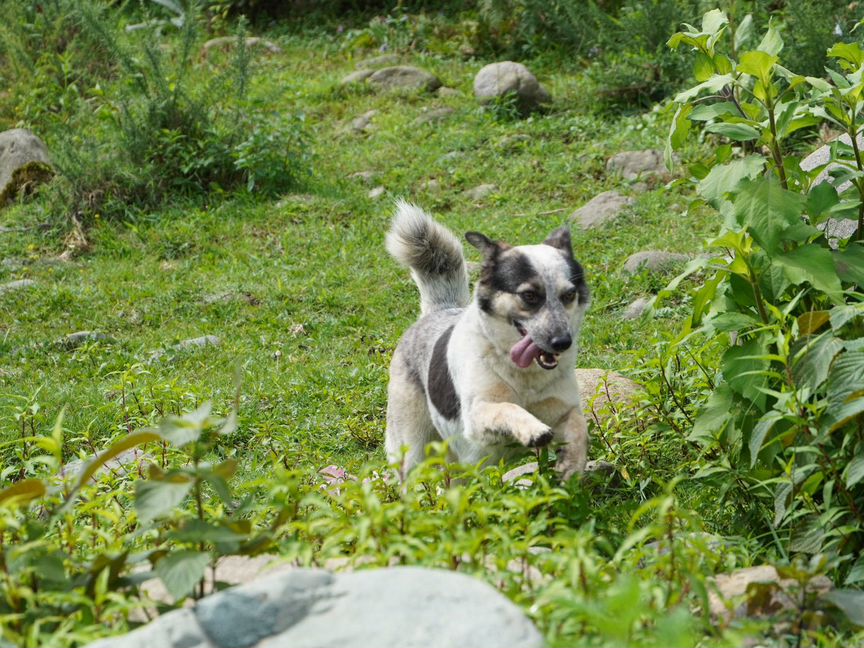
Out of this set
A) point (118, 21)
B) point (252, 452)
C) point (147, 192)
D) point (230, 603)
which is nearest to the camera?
point (230, 603)

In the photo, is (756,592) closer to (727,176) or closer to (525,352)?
(727,176)

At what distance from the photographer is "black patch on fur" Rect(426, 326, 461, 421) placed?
5.03 metres

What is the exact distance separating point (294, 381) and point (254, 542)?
4027mm

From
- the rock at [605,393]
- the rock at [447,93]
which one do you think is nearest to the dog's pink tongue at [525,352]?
the rock at [605,393]

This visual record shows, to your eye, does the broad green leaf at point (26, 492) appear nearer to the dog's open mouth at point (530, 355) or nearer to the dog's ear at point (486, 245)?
the dog's open mouth at point (530, 355)

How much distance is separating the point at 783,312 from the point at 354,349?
4150 mm

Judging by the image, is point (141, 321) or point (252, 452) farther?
point (141, 321)

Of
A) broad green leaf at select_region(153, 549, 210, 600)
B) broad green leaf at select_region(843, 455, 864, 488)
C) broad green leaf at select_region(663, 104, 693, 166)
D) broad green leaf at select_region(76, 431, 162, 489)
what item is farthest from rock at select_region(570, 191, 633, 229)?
broad green leaf at select_region(153, 549, 210, 600)

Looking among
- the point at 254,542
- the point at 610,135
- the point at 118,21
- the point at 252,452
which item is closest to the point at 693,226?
the point at 610,135

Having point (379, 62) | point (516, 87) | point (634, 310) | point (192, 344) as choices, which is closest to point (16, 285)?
point (192, 344)

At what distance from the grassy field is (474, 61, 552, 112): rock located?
18 centimetres

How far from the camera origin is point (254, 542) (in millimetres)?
2951

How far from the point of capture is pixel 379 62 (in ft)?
43.4

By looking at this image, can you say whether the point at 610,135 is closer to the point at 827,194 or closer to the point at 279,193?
the point at 279,193
